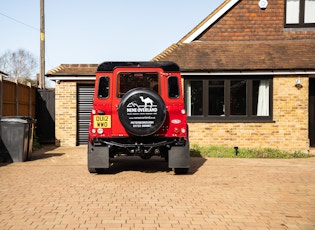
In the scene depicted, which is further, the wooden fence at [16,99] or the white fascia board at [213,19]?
the white fascia board at [213,19]

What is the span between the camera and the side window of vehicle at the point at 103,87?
9477 millimetres

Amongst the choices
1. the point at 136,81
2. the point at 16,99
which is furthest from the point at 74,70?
the point at 136,81

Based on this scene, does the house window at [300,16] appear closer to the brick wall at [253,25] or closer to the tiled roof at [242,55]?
the brick wall at [253,25]

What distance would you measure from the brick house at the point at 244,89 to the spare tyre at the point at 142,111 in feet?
21.7

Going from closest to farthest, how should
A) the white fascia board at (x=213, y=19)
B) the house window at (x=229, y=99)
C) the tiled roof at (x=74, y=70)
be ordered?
the house window at (x=229, y=99)
the tiled roof at (x=74, y=70)
the white fascia board at (x=213, y=19)

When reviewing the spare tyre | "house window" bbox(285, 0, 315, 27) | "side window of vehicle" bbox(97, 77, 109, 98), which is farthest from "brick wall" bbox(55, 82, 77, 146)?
"house window" bbox(285, 0, 315, 27)

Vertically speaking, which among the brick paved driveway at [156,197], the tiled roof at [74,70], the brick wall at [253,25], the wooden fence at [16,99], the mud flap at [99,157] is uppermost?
the brick wall at [253,25]

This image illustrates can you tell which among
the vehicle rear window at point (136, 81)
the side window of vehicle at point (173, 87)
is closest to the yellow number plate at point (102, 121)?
the vehicle rear window at point (136, 81)

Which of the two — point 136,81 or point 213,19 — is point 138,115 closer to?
point 136,81

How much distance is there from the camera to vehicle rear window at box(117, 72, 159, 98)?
9648 millimetres

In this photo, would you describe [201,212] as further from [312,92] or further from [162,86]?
[312,92]

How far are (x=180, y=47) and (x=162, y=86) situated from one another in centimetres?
772

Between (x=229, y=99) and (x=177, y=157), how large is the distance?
6.88 m

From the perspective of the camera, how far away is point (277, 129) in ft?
50.6
